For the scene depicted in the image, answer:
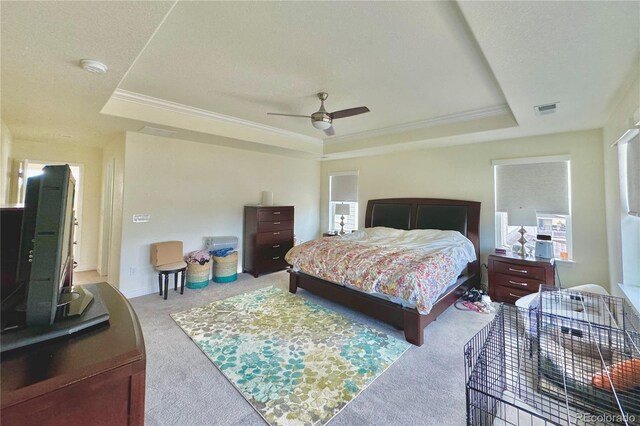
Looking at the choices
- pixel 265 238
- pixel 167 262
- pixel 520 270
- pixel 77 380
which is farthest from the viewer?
pixel 265 238

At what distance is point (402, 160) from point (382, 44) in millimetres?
3335

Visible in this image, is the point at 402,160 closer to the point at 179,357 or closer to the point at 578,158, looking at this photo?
the point at 578,158

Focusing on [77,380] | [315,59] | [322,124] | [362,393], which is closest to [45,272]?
[77,380]

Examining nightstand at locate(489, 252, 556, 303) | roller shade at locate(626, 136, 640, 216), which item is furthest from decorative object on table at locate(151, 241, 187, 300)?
roller shade at locate(626, 136, 640, 216)

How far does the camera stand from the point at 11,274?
3.75 ft

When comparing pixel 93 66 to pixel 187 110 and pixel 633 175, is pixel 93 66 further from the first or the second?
pixel 633 175

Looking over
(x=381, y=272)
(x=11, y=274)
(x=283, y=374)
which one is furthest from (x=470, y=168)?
(x=11, y=274)

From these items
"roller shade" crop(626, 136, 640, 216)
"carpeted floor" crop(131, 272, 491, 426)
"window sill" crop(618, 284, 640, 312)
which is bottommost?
"carpeted floor" crop(131, 272, 491, 426)

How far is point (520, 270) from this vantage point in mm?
3600

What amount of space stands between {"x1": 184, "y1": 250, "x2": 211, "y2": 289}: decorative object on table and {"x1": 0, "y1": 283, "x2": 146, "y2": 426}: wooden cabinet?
143 inches

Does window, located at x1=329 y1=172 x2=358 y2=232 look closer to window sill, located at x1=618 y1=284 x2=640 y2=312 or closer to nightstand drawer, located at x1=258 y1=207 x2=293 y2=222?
nightstand drawer, located at x1=258 y1=207 x2=293 y2=222

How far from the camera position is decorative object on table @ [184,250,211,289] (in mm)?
4297

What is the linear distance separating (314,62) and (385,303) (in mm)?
2632

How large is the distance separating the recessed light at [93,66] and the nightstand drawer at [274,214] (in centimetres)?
309
